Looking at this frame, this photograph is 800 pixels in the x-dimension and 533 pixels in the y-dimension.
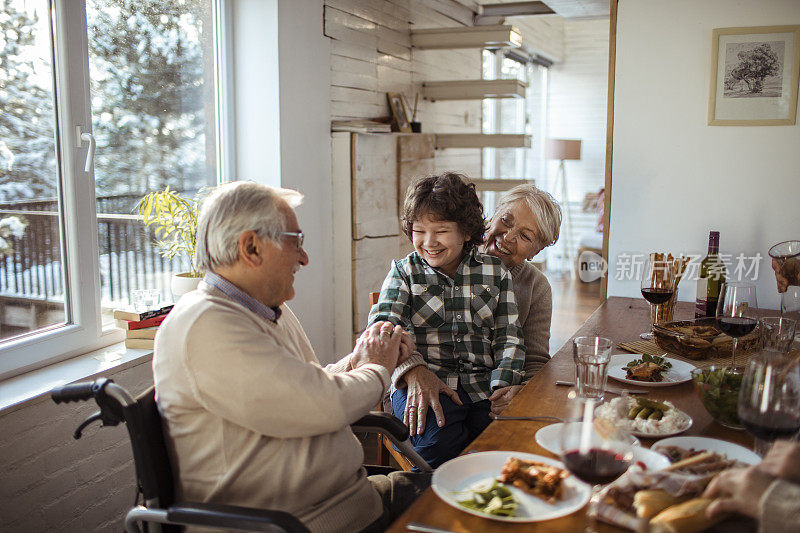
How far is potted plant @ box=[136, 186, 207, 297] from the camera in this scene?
8.71 feet

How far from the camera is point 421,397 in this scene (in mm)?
1988

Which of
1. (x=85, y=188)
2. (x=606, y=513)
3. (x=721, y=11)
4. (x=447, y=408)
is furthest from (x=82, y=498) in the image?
(x=721, y=11)

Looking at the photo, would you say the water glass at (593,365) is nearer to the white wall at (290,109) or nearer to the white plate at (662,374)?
the white plate at (662,374)

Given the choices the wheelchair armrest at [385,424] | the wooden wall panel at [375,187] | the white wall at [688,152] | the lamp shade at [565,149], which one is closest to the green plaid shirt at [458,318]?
the wheelchair armrest at [385,424]

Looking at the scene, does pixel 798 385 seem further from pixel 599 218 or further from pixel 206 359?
pixel 599 218

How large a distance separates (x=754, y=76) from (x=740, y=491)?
8.20ft

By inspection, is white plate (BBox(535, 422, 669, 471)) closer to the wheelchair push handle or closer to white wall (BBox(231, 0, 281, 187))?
the wheelchair push handle

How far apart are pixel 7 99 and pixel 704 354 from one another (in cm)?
223

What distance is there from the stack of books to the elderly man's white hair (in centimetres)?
122

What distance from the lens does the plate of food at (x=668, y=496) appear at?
1.02 m

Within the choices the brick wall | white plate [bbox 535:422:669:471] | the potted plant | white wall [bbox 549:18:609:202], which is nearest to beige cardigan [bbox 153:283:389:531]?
white plate [bbox 535:422:669:471]

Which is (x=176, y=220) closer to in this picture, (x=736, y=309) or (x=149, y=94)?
(x=149, y=94)

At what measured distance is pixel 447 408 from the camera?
6.73 feet

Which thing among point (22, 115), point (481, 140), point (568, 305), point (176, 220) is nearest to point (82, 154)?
point (22, 115)
